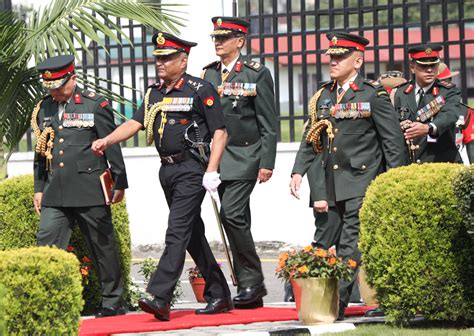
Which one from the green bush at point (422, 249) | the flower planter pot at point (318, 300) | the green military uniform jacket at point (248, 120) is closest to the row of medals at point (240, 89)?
the green military uniform jacket at point (248, 120)

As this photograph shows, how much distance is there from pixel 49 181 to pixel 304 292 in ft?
7.75

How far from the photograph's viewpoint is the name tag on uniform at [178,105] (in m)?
9.98

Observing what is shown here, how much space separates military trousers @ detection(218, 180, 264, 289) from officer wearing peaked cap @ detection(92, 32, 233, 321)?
1.34 feet

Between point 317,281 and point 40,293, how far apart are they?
94.2 inches

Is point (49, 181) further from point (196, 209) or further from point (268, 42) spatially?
point (268, 42)

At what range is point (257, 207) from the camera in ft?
56.9

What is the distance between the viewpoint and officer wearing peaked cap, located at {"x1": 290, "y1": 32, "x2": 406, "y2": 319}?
10148mm

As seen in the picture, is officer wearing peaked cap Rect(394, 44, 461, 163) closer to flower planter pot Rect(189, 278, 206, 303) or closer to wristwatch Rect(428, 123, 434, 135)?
wristwatch Rect(428, 123, 434, 135)

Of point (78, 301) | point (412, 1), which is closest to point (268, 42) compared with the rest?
point (412, 1)

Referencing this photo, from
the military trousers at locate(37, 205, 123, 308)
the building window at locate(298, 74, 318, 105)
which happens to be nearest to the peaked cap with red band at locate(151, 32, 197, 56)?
the military trousers at locate(37, 205, 123, 308)

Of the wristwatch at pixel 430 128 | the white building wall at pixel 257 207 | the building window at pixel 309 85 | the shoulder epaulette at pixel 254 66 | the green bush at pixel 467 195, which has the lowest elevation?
the white building wall at pixel 257 207

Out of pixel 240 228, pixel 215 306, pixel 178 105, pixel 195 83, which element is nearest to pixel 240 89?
pixel 195 83

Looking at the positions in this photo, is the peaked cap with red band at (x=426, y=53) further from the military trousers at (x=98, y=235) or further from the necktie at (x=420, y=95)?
the military trousers at (x=98, y=235)

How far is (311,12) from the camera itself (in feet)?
55.7
